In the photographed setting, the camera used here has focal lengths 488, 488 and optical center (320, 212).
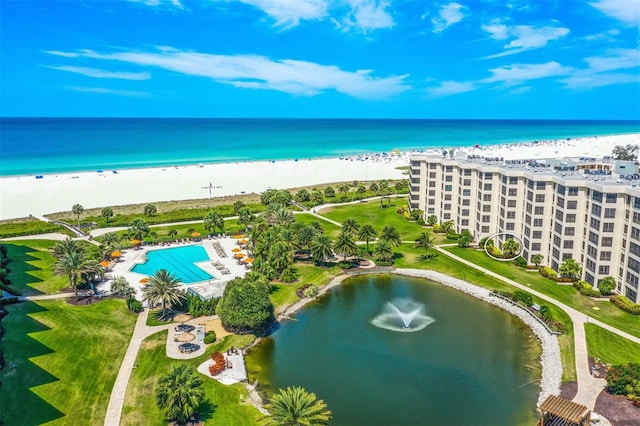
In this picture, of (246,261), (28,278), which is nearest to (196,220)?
(246,261)

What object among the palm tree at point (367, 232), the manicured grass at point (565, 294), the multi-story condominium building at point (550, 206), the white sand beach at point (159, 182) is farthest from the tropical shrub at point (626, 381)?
the white sand beach at point (159, 182)

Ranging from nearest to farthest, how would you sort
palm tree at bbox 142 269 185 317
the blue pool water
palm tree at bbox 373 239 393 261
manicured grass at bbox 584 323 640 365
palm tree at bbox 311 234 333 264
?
manicured grass at bbox 584 323 640 365
palm tree at bbox 142 269 185 317
the blue pool water
palm tree at bbox 311 234 333 264
palm tree at bbox 373 239 393 261

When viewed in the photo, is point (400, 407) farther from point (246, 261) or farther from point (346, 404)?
point (246, 261)

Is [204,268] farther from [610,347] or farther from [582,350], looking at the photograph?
[610,347]

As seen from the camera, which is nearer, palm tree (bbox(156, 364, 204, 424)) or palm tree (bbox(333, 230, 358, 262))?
palm tree (bbox(156, 364, 204, 424))

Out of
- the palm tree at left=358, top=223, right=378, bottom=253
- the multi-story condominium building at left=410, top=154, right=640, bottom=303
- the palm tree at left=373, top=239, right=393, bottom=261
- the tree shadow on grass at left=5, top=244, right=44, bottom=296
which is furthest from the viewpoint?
the palm tree at left=358, top=223, right=378, bottom=253

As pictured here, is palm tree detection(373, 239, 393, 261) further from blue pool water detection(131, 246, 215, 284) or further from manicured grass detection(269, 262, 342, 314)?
blue pool water detection(131, 246, 215, 284)

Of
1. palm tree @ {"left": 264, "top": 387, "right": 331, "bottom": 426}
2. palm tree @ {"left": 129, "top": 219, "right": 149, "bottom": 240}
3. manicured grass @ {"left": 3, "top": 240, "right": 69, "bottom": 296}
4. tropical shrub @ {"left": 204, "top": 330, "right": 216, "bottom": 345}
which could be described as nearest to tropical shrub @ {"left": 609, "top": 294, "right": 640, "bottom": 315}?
palm tree @ {"left": 264, "top": 387, "right": 331, "bottom": 426}

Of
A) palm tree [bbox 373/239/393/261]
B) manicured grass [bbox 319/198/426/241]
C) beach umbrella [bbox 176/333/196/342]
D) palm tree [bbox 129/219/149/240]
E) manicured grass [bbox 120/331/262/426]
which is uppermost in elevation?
manicured grass [bbox 319/198/426/241]
